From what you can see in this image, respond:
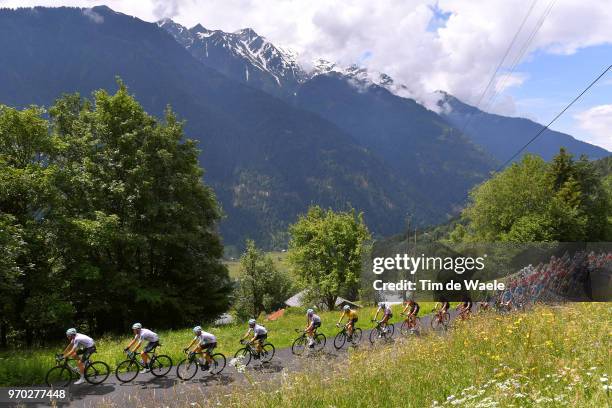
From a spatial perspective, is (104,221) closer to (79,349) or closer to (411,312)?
(79,349)

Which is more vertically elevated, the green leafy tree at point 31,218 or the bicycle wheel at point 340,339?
the green leafy tree at point 31,218

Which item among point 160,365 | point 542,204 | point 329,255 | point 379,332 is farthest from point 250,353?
point 542,204

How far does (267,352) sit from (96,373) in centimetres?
655

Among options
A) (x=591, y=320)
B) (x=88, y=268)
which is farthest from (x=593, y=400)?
(x=88, y=268)

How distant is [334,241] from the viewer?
50.6 metres

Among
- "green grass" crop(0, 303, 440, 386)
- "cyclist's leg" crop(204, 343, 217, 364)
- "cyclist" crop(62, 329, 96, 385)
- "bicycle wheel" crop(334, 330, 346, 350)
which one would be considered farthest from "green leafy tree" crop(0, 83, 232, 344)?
"bicycle wheel" crop(334, 330, 346, 350)

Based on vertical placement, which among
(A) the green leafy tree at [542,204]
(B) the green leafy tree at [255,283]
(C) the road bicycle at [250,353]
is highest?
(A) the green leafy tree at [542,204]

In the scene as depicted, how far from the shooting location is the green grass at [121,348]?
15430 millimetres

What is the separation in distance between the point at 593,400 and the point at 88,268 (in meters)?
25.2

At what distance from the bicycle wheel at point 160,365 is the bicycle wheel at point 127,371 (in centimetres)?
56

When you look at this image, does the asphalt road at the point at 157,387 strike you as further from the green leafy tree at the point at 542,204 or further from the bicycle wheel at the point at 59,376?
the green leafy tree at the point at 542,204

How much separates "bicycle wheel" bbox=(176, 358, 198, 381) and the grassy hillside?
321 inches

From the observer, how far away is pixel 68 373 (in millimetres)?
15539

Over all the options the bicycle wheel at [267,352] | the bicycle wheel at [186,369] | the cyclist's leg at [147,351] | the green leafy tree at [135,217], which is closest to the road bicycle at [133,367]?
the cyclist's leg at [147,351]
